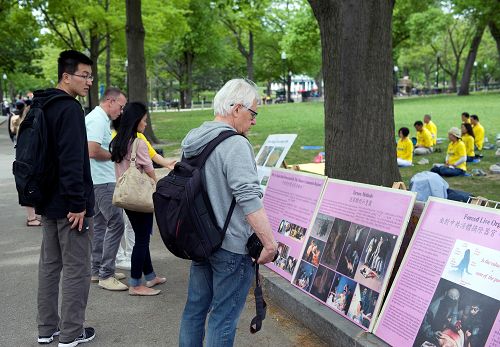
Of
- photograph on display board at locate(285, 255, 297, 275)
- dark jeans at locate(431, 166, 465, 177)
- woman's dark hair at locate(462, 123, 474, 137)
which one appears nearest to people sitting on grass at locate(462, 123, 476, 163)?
woman's dark hair at locate(462, 123, 474, 137)

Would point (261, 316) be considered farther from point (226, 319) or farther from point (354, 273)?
point (354, 273)

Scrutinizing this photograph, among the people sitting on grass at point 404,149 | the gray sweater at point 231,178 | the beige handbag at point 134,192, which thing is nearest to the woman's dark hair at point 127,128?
the beige handbag at point 134,192

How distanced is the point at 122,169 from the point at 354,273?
92.4 inches

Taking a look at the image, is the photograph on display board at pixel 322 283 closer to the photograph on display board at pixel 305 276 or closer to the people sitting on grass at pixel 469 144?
the photograph on display board at pixel 305 276

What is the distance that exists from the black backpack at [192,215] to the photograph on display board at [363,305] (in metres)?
1.37

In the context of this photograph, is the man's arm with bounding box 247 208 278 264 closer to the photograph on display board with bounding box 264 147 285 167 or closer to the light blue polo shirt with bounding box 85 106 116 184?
the light blue polo shirt with bounding box 85 106 116 184

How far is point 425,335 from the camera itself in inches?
121

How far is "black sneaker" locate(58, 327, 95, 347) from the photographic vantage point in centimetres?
376

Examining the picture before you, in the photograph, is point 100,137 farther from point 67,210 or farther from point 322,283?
point 322,283

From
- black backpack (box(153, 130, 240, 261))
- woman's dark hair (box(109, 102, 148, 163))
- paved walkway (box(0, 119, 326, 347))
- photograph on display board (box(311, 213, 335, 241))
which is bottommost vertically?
paved walkway (box(0, 119, 326, 347))

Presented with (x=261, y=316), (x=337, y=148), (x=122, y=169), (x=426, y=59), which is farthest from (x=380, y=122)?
(x=426, y=59)

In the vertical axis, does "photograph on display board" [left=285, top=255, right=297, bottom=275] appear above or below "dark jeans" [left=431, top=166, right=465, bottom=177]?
above

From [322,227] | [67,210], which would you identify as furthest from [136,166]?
[322,227]

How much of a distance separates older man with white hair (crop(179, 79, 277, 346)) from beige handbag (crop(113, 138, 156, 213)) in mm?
1644
